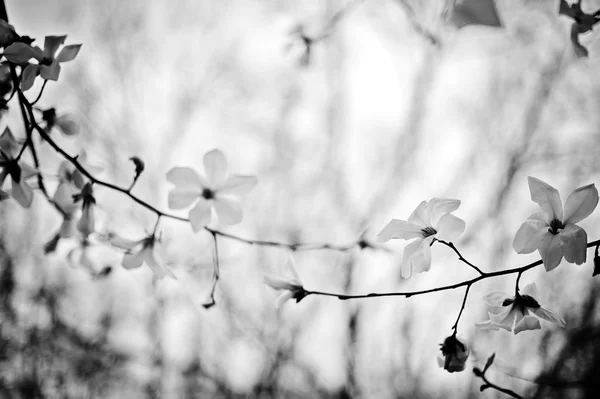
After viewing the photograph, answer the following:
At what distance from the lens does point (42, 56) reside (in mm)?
630

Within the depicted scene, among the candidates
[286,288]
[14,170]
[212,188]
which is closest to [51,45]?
[14,170]

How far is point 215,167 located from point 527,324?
0.56m

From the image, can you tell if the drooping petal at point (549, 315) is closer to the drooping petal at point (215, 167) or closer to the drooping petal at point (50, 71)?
the drooping petal at point (215, 167)

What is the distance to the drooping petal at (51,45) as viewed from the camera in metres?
0.66

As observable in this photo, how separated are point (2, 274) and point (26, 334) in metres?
0.95

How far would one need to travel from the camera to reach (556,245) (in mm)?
510

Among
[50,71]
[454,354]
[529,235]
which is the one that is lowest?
[454,354]

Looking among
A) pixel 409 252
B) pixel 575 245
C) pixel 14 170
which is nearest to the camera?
pixel 575 245

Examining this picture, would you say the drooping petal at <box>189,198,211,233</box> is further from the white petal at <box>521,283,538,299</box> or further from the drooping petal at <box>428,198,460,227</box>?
the white petal at <box>521,283,538,299</box>

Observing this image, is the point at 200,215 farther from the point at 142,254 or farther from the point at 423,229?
the point at 423,229

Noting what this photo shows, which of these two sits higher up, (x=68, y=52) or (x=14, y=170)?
(x=68, y=52)

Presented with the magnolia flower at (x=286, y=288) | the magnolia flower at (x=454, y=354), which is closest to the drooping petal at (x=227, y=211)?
the magnolia flower at (x=286, y=288)

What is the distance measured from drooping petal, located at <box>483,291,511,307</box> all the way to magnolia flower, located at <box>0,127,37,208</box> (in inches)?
30.5

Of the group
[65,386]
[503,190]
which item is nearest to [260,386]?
[65,386]
